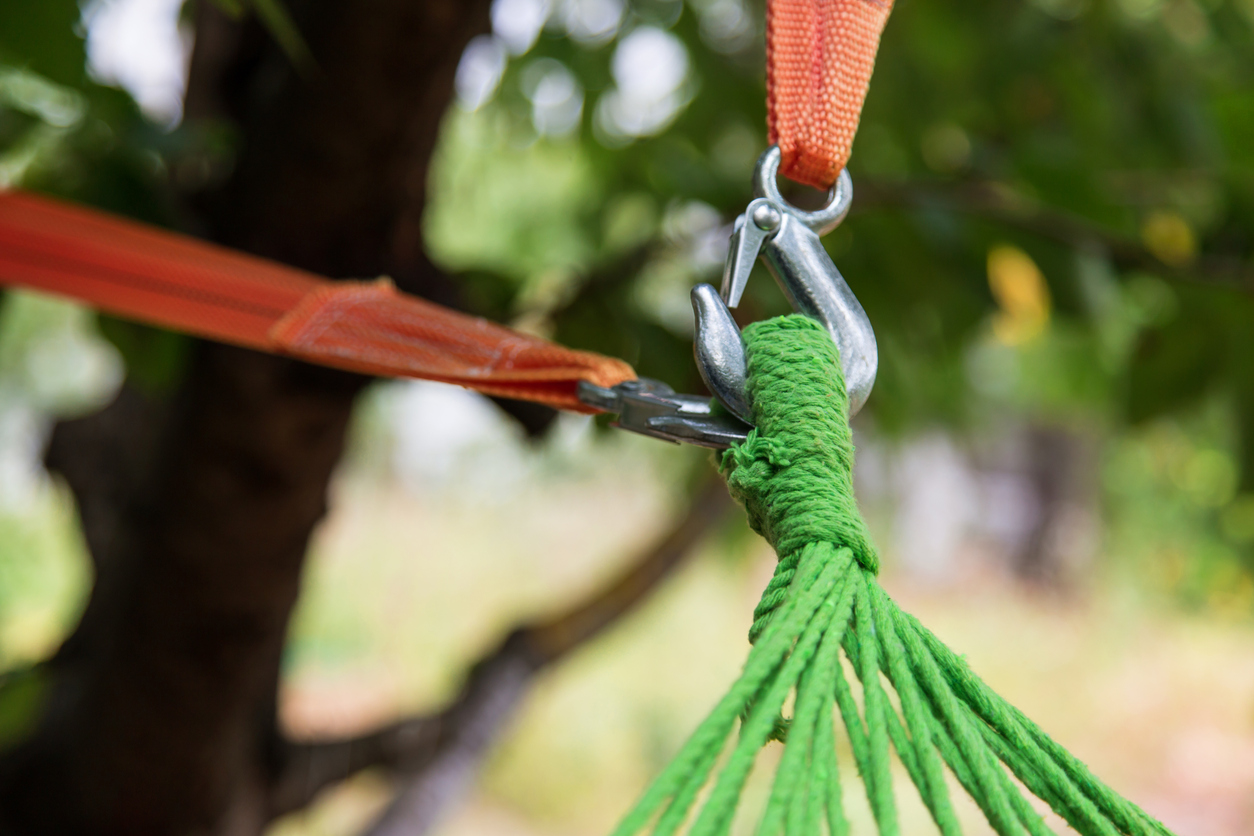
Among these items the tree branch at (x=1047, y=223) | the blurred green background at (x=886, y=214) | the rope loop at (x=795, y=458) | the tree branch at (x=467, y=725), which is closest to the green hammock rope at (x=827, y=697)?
the rope loop at (x=795, y=458)

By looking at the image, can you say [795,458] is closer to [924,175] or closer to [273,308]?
[273,308]

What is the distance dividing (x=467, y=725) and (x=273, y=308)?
0.45 m

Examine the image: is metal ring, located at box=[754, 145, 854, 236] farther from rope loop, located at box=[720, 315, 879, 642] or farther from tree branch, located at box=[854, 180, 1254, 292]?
tree branch, located at box=[854, 180, 1254, 292]

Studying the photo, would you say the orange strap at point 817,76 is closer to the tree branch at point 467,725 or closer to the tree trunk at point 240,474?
the tree trunk at point 240,474

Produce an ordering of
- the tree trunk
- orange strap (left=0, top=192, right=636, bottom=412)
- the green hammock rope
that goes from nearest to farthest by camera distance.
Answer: the green hammock rope
orange strap (left=0, top=192, right=636, bottom=412)
the tree trunk

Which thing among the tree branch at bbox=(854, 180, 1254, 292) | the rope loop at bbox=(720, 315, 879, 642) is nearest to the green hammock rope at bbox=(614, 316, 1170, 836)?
the rope loop at bbox=(720, 315, 879, 642)

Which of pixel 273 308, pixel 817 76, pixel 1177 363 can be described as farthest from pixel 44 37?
pixel 1177 363

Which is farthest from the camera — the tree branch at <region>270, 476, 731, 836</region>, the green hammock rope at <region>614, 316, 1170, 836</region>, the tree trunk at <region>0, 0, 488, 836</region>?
the tree branch at <region>270, 476, 731, 836</region>

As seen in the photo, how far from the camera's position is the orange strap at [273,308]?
0.27 m

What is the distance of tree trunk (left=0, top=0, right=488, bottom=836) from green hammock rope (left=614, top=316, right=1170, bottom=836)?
0.29 m

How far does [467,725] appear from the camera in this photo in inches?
27.3

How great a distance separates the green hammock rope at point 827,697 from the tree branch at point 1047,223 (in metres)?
0.30

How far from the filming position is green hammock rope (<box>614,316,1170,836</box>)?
15 cm

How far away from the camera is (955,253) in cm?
50
